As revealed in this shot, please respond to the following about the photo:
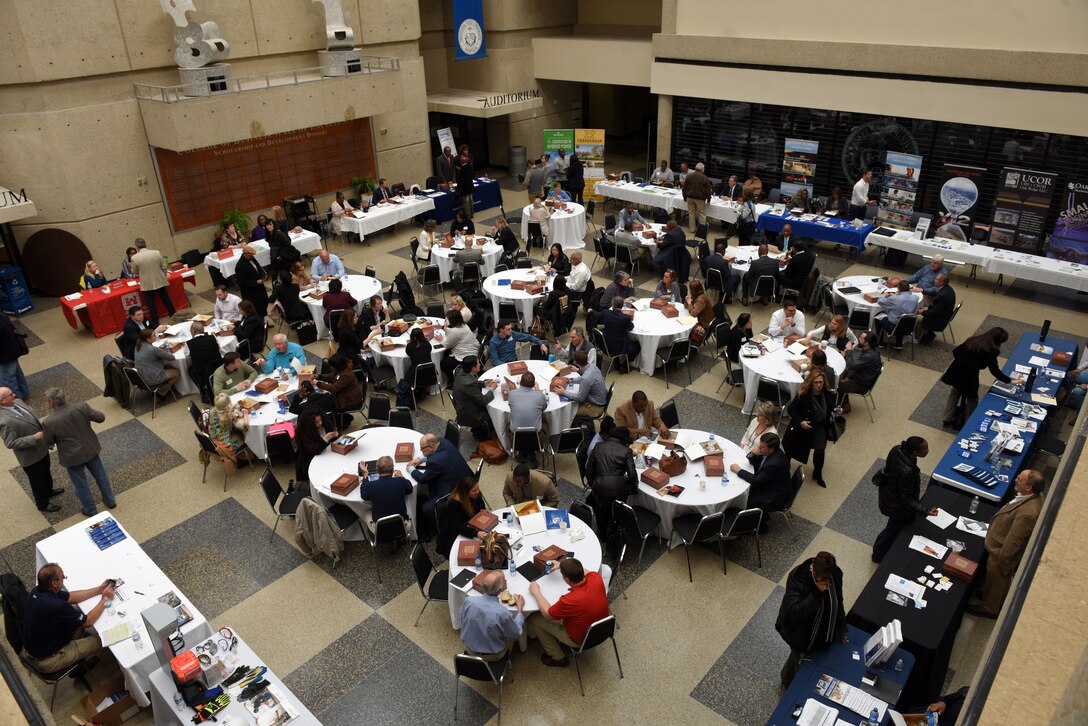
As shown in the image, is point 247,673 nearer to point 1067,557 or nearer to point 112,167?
point 1067,557

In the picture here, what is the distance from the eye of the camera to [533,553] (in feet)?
21.9

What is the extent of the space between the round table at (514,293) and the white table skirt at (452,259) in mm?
1190

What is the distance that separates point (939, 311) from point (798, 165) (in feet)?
24.5

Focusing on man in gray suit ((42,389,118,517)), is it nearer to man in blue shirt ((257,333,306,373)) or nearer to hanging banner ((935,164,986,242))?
man in blue shirt ((257,333,306,373))

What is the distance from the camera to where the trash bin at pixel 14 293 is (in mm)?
13477

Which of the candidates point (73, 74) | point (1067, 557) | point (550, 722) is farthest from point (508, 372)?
point (73, 74)

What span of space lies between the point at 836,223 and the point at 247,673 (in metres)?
13.7

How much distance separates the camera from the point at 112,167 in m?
14.2

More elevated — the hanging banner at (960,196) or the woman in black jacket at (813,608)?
the hanging banner at (960,196)

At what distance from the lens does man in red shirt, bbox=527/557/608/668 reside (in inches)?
233

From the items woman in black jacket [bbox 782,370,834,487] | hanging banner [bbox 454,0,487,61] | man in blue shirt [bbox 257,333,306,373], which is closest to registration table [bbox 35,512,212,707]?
man in blue shirt [bbox 257,333,306,373]

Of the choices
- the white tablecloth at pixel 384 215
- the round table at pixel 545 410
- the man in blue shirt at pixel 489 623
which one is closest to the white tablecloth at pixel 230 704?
the man in blue shirt at pixel 489 623

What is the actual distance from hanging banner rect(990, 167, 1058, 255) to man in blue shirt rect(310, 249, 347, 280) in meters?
12.9

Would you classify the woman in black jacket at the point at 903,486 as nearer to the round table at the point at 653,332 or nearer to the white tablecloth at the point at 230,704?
the round table at the point at 653,332
